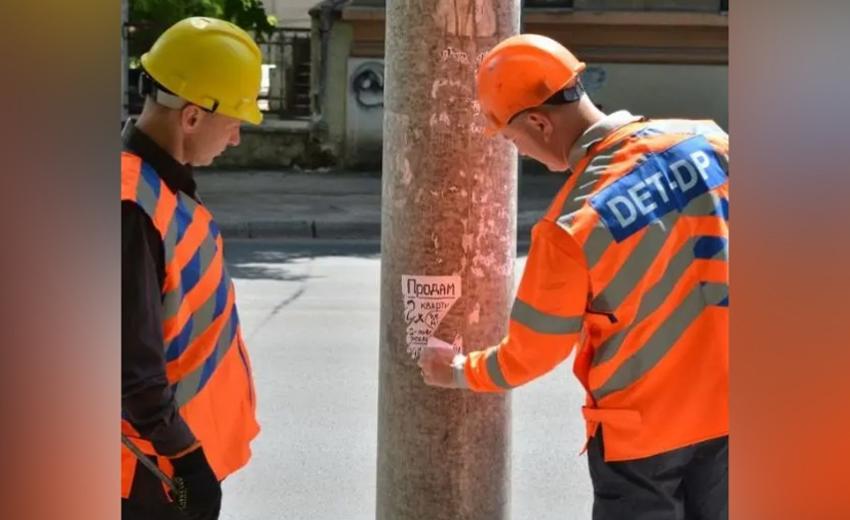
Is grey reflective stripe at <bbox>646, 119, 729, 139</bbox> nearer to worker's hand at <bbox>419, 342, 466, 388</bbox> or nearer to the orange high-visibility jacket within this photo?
the orange high-visibility jacket

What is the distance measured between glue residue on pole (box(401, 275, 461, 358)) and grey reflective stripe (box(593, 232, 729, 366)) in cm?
53

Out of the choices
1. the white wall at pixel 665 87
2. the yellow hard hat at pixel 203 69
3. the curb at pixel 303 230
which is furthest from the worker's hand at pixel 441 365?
the white wall at pixel 665 87

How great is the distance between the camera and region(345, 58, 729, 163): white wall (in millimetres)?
20953

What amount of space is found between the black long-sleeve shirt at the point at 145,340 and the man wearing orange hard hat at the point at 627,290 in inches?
27.9


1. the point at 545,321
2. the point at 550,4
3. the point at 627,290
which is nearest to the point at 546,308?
the point at 545,321

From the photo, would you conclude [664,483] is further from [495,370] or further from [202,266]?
[202,266]

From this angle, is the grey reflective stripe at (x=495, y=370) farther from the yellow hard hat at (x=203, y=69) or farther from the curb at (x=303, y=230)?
the curb at (x=303, y=230)

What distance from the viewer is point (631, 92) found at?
21.1m

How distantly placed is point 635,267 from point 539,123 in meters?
0.41

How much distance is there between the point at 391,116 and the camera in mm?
3506

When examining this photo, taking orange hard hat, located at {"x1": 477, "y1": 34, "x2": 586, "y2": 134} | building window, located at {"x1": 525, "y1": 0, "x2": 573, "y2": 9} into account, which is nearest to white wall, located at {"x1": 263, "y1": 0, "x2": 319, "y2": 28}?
building window, located at {"x1": 525, "y1": 0, "x2": 573, "y2": 9}
